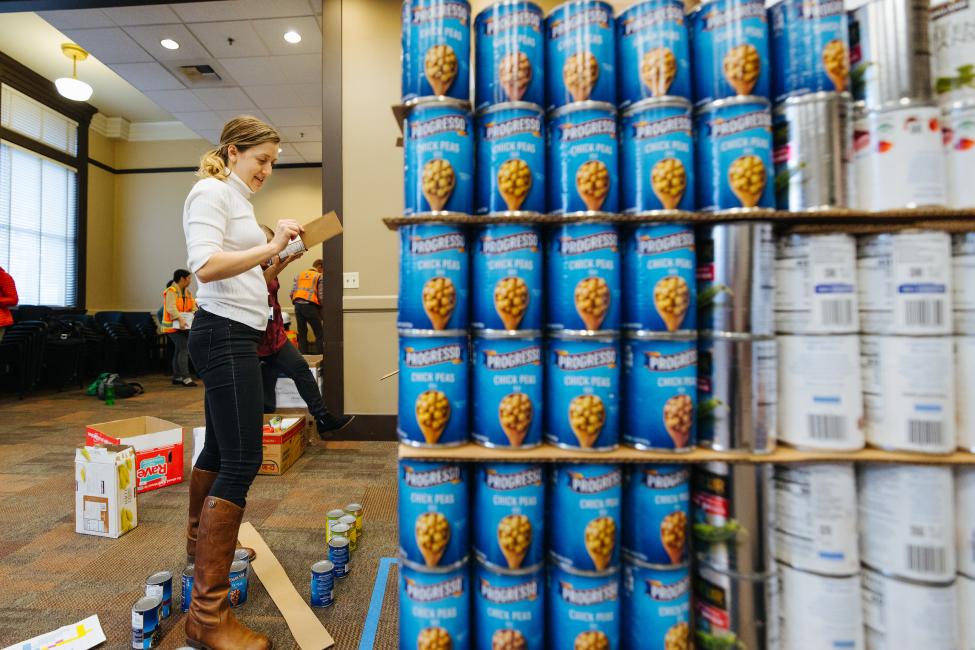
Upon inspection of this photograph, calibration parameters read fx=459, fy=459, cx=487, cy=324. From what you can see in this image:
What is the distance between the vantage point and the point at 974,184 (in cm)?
97

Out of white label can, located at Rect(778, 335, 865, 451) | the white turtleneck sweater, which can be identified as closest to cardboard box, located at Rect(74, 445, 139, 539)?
the white turtleneck sweater

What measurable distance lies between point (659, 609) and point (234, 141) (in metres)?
1.66

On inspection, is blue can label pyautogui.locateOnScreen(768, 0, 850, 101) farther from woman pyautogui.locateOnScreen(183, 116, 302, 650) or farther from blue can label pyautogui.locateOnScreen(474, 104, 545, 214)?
woman pyautogui.locateOnScreen(183, 116, 302, 650)

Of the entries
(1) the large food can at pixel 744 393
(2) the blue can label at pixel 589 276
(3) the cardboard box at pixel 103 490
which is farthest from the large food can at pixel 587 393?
(3) the cardboard box at pixel 103 490

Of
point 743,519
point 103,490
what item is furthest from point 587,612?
point 103,490

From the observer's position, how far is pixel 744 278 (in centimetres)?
97

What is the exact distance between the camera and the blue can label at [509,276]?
99cm

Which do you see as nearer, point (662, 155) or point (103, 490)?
point (662, 155)

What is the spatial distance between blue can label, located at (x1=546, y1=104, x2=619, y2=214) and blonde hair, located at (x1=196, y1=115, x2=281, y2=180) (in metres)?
0.91

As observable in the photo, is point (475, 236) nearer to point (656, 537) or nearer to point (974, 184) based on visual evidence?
point (656, 537)

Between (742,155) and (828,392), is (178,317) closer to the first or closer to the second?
(742,155)

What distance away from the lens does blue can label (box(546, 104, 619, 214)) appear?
1.00 meters

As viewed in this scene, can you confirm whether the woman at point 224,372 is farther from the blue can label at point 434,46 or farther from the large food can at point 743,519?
the large food can at point 743,519

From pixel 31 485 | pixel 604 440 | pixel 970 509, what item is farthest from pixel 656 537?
pixel 31 485
